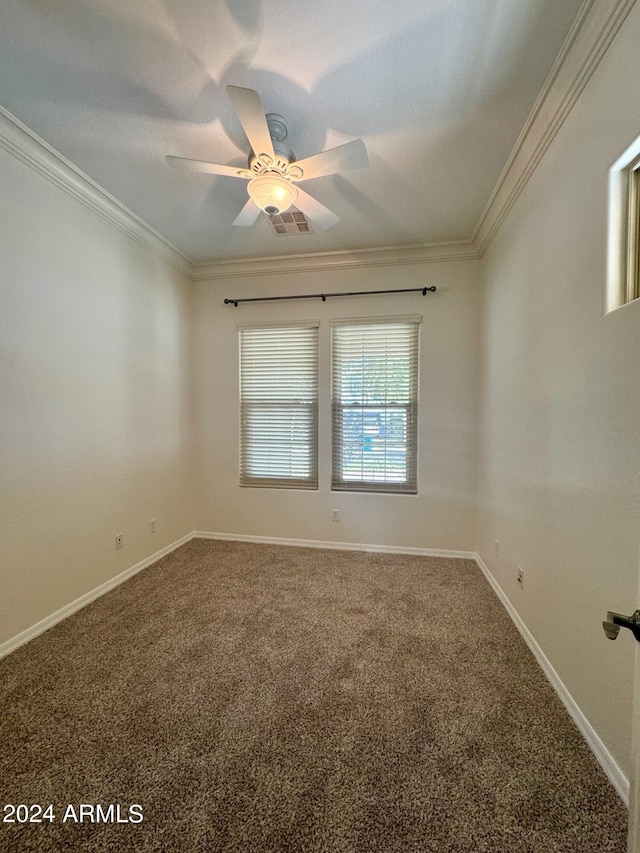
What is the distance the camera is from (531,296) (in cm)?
188

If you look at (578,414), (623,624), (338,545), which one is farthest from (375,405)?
(623,624)

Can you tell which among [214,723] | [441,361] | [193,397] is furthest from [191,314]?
[214,723]

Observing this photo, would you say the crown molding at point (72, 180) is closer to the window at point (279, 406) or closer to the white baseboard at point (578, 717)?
the window at point (279, 406)

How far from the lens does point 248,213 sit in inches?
77.7

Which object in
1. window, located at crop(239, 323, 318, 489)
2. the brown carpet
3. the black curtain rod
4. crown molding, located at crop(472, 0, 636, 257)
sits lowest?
the brown carpet

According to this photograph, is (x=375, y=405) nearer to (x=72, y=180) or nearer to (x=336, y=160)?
(x=336, y=160)

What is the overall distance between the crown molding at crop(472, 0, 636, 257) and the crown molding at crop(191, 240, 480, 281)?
67 cm

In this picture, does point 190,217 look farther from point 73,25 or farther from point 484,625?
point 484,625

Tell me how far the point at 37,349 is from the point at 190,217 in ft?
4.91

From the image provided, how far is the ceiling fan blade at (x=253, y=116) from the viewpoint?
3.98 feet

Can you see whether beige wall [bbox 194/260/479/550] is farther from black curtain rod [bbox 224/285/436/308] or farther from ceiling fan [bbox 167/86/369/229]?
ceiling fan [bbox 167/86/369/229]

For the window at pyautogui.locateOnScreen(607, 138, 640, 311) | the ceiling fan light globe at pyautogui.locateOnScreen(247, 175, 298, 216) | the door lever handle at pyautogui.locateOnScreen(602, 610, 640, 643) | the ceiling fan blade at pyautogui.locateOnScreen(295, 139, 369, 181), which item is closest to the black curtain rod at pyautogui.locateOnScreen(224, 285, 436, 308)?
the ceiling fan light globe at pyautogui.locateOnScreen(247, 175, 298, 216)

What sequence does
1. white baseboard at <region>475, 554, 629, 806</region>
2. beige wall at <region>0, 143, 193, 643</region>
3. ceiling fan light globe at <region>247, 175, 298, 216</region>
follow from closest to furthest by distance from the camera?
white baseboard at <region>475, 554, 629, 806</region>
ceiling fan light globe at <region>247, 175, 298, 216</region>
beige wall at <region>0, 143, 193, 643</region>

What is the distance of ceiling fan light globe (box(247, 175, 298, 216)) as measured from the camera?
5.52ft
